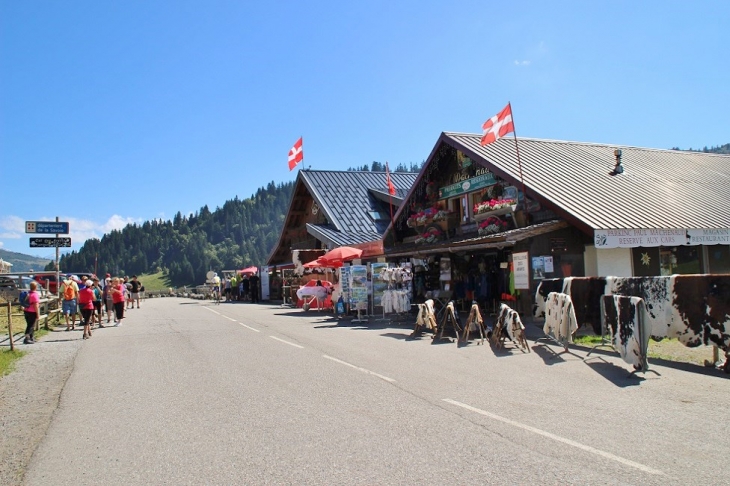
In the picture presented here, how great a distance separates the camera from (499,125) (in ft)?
60.2

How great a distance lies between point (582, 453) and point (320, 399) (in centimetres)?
347

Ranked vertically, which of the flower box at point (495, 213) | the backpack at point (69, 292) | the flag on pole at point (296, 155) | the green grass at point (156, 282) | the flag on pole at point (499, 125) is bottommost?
the green grass at point (156, 282)

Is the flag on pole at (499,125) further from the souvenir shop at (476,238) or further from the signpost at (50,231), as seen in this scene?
the signpost at (50,231)

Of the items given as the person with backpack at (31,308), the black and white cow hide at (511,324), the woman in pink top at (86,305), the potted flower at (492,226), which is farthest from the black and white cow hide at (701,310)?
the woman in pink top at (86,305)

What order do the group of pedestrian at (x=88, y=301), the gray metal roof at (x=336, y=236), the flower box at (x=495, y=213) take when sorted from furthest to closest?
1. the gray metal roof at (x=336, y=236)
2. the flower box at (x=495, y=213)
3. the group of pedestrian at (x=88, y=301)

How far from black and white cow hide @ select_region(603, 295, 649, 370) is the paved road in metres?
0.37

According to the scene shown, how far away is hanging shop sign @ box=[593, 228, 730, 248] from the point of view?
1554 centimetres

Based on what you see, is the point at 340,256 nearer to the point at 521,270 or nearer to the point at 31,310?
the point at 521,270

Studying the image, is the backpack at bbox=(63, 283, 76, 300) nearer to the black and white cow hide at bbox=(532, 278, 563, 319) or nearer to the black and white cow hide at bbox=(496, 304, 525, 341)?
the black and white cow hide at bbox=(496, 304, 525, 341)

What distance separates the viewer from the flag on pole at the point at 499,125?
18.0 metres

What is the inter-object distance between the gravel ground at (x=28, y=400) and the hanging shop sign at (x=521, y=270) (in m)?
11.4

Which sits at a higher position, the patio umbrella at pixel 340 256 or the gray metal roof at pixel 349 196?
the gray metal roof at pixel 349 196

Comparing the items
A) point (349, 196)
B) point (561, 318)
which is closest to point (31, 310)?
point (561, 318)

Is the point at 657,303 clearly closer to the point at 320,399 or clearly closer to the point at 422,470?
the point at 320,399
